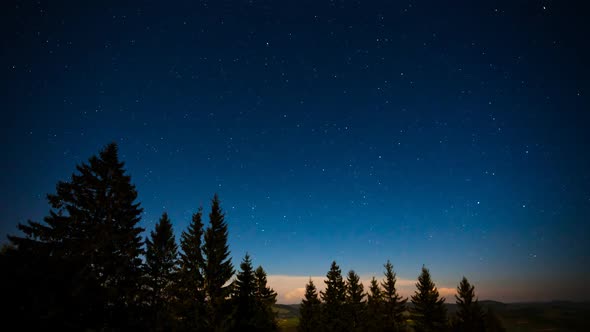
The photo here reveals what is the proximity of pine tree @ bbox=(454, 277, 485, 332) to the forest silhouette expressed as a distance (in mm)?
144

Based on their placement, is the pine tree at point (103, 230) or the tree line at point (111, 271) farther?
the pine tree at point (103, 230)

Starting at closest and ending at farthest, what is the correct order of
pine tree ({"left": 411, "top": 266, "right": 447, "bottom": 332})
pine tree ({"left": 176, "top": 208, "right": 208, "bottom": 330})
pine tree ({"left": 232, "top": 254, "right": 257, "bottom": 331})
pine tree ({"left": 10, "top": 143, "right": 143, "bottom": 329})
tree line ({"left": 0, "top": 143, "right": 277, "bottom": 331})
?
tree line ({"left": 0, "top": 143, "right": 277, "bottom": 331})
pine tree ({"left": 10, "top": 143, "right": 143, "bottom": 329})
pine tree ({"left": 176, "top": 208, "right": 208, "bottom": 330})
pine tree ({"left": 232, "top": 254, "right": 257, "bottom": 331})
pine tree ({"left": 411, "top": 266, "right": 447, "bottom": 332})

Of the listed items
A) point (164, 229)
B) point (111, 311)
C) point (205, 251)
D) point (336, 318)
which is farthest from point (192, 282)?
point (336, 318)

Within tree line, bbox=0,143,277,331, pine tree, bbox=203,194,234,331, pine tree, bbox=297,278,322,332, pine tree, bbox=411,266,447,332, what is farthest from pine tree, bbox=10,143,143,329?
pine tree, bbox=411,266,447,332

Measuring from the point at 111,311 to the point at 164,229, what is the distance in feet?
52.5

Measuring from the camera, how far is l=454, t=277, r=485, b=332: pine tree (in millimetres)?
40312

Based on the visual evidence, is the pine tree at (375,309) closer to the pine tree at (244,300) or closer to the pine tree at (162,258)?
the pine tree at (244,300)

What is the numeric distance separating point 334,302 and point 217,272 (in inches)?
1043

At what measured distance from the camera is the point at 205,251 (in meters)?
25.1

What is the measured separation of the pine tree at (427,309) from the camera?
1574 inches

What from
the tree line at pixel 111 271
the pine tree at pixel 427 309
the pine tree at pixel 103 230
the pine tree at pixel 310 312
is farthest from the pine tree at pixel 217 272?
the pine tree at pixel 427 309

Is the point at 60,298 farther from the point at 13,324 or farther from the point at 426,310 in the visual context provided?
the point at 426,310

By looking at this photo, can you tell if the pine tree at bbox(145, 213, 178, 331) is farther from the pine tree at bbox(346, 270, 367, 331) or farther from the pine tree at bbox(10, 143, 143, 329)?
the pine tree at bbox(346, 270, 367, 331)

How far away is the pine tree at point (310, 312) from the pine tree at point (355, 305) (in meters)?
4.68
